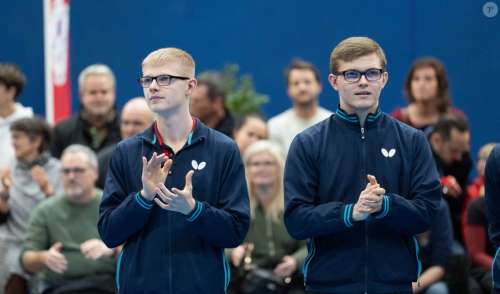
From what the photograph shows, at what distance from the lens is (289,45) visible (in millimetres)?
10469

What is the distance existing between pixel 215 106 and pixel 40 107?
3.41m

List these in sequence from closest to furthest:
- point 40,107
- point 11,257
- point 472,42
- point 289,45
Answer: point 11,257, point 472,42, point 289,45, point 40,107

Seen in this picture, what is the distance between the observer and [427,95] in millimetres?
8070

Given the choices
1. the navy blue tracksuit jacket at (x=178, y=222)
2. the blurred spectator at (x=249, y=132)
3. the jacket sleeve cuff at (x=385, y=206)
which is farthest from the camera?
the blurred spectator at (x=249, y=132)

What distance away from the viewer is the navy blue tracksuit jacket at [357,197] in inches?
179

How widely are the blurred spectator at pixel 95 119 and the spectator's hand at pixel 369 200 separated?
4.29m

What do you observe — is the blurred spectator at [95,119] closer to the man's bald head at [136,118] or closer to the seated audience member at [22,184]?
the seated audience member at [22,184]

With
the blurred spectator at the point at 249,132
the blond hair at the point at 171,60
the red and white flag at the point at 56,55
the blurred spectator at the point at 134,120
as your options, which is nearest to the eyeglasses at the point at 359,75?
the blond hair at the point at 171,60

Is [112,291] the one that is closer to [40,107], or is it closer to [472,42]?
[472,42]

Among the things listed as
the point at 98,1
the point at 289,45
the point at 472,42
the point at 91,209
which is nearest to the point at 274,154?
the point at 91,209

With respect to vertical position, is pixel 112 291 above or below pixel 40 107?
below

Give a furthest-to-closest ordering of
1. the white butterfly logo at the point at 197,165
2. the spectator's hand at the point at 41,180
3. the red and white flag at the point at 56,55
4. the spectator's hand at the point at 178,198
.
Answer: the red and white flag at the point at 56,55
the spectator's hand at the point at 41,180
the white butterfly logo at the point at 197,165
the spectator's hand at the point at 178,198

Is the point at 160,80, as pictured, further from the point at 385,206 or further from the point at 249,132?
the point at 249,132

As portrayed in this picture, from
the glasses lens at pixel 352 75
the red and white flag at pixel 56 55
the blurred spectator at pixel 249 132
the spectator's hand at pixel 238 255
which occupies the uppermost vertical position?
the red and white flag at pixel 56 55
